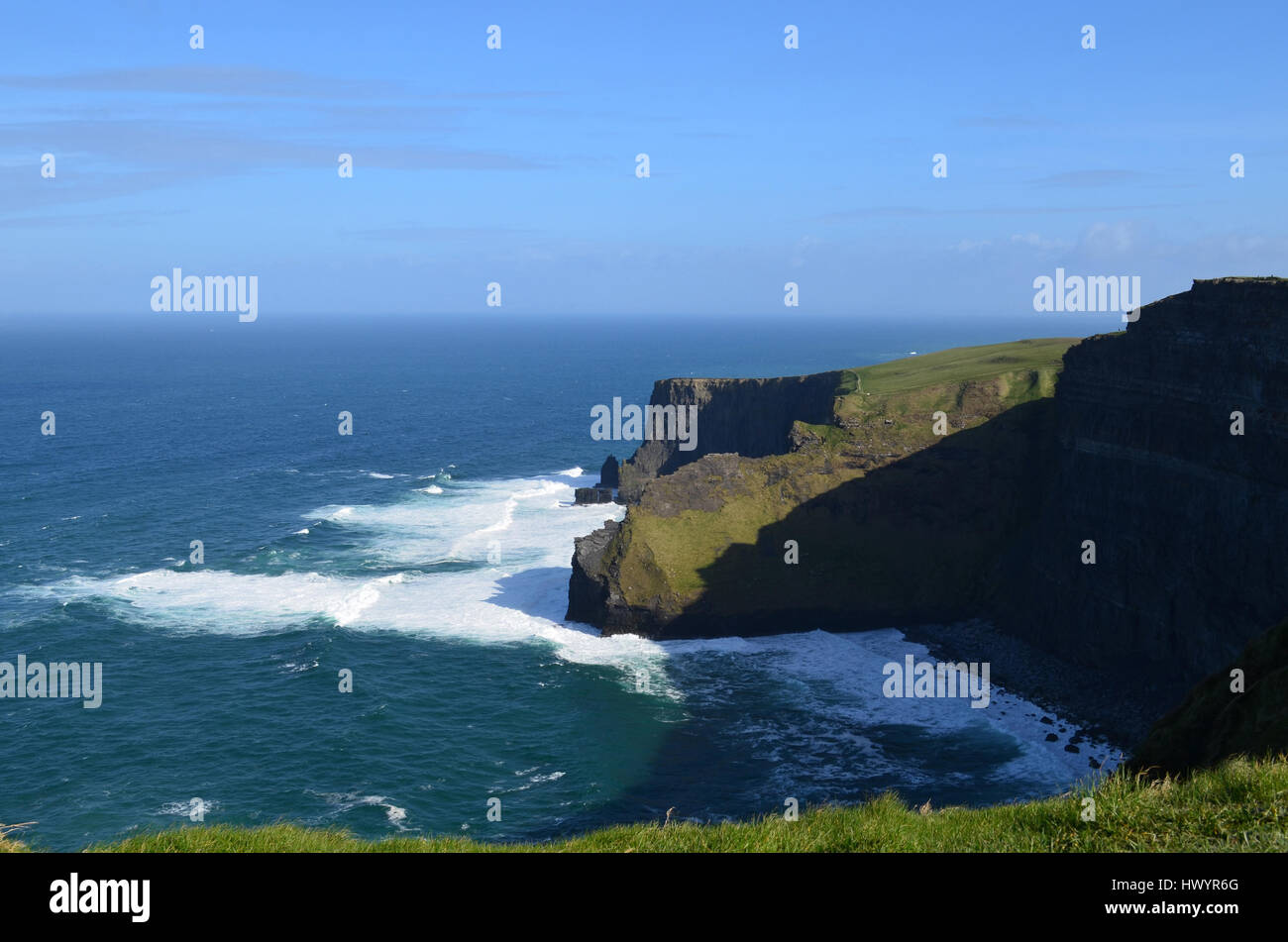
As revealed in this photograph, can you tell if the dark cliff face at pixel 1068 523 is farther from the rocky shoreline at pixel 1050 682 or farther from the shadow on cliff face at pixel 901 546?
the rocky shoreline at pixel 1050 682

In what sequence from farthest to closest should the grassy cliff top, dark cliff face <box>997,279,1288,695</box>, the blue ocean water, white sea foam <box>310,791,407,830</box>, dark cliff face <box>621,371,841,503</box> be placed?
dark cliff face <box>621,371,841,503</box> → the grassy cliff top → dark cliff face <box>997,279,1288,695</box> → the blue ocean water → white sea foam <box>310,791,407,830</box>

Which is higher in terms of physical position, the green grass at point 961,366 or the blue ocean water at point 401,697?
the green grass at point 961,366

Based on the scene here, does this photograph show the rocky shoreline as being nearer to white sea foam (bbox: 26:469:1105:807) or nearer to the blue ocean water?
white sea foam (bbox: 26:469:1105:807)

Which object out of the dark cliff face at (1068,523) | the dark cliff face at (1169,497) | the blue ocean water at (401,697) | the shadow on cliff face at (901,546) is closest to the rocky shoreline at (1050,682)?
the dark cliff face at (1068,523)

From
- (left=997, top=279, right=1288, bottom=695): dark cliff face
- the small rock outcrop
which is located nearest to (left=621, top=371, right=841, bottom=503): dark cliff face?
the small rock outcrop

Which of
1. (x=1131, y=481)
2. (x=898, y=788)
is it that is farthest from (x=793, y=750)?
(x=1131, y=481)

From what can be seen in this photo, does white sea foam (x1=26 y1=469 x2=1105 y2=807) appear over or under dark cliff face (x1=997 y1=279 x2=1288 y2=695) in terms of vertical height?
under
